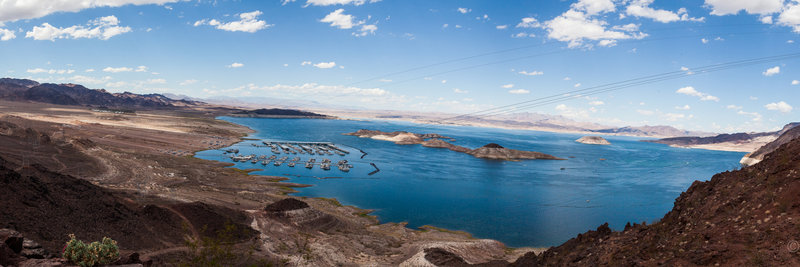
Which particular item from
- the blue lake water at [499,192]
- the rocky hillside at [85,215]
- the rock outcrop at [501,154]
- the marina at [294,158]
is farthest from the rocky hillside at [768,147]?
the rocky hillside at [85,215]

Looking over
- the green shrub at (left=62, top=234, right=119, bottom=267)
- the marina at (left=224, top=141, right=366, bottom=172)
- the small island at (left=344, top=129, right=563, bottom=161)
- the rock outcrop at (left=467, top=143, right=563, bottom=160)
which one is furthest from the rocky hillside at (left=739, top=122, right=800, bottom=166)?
the green shrub at (left=62, top=234, right=119, bottom=267)

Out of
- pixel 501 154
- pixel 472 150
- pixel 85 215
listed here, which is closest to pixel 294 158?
pixel 501 154

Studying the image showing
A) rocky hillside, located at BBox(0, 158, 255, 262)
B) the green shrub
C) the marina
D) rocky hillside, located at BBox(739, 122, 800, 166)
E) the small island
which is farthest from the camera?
the small island

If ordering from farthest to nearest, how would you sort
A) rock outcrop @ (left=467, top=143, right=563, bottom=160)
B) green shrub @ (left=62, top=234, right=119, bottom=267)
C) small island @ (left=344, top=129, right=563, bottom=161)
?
small island @ (left=344, top=129, right=563, bottom=161)
rock outcrop @ (left=467, top=143, right=563, bottom=160)
green shrub @ (left=62, top=234, right=119, bottom=267)

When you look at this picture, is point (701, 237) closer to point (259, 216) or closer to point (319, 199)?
point (259, 216)

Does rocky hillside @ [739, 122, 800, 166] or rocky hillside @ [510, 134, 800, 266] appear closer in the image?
rocky hillside @ [510, 134, 800, 266]

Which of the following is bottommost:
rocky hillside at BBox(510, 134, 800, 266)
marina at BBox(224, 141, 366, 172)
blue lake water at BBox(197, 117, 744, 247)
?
blue lake water at BBox(197, 117, 744, 247)

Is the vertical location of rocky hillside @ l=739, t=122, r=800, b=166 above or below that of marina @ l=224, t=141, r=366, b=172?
above

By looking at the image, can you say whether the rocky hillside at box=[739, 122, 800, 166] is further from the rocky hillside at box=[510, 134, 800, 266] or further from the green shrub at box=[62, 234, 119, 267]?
the green shrub at box=[62, 234, 119, 267]
